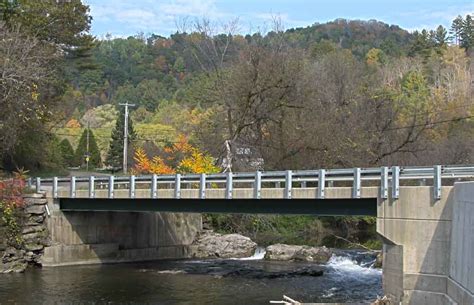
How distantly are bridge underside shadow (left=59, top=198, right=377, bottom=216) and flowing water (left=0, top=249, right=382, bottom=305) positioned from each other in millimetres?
3189

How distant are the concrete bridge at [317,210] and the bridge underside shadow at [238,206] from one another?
0.04 meters

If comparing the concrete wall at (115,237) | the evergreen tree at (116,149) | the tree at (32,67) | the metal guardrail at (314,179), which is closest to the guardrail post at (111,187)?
the metal guardrail at (314,179)

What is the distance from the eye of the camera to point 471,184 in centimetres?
1555

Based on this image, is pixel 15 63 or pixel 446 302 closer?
pixel 446 302

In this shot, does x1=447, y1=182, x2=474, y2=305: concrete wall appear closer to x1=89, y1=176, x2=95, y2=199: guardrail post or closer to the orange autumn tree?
x1=89, y1=176, x2=95, y2=199: guardrail post

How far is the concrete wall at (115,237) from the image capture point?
35.2 m

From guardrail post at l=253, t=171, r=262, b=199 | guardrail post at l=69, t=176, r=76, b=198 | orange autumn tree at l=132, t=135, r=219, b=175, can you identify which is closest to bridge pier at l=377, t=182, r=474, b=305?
guardrail post at l=253, t=171, r=262, b=199

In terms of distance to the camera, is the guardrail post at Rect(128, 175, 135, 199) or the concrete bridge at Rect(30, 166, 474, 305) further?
the guardrail post at Rect(128, 175, 135, 199)

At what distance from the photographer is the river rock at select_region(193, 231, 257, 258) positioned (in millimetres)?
38531

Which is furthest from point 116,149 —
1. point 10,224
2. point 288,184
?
point 288,184

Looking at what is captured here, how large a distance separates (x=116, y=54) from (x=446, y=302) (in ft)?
558

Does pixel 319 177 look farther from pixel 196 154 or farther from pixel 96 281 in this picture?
pixel 196 154

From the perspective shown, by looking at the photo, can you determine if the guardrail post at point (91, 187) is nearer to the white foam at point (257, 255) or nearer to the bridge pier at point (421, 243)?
the white foam at point (257, 255)

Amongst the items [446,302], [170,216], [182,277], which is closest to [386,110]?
[170,216]
